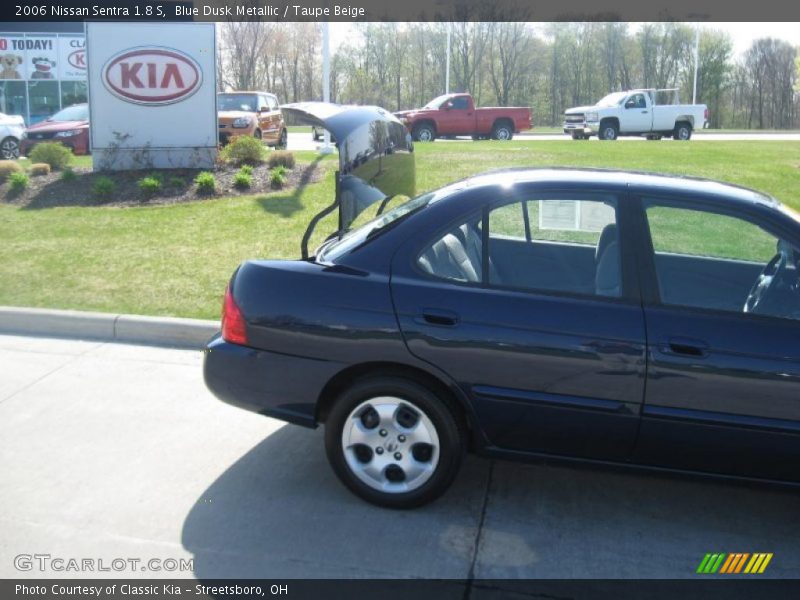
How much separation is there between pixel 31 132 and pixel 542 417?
21136 mm

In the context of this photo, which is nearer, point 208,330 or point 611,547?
point 611,547

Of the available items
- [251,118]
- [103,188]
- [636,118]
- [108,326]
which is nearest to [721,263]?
[108,326]

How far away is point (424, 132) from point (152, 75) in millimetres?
15965

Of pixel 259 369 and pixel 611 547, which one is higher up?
pixel 259 369

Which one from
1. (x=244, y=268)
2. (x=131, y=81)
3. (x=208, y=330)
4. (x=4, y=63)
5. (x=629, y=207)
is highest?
(x=4, y=63)

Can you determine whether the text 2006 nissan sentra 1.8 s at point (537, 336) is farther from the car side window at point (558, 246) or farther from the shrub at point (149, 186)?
Answer: the shrub at point (149, 186)

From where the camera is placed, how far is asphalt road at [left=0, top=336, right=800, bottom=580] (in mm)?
3742

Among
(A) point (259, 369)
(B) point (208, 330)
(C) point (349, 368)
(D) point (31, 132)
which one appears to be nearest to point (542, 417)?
(C) point (349, 368)

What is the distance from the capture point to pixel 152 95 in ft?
46.8

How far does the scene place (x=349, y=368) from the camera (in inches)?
162

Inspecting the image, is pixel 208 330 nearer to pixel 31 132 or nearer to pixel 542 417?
pixel 542 417

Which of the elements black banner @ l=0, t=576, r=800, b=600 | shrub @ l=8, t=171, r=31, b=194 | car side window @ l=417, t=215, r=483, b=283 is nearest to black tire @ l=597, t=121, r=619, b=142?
shrub @ l=8, t=171, r=31, b=194

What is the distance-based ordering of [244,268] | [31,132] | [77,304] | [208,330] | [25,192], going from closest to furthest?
[244,268]
[208,330]
[77,304]
[25,192]
[31,132]

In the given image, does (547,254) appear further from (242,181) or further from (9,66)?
(9,66)
